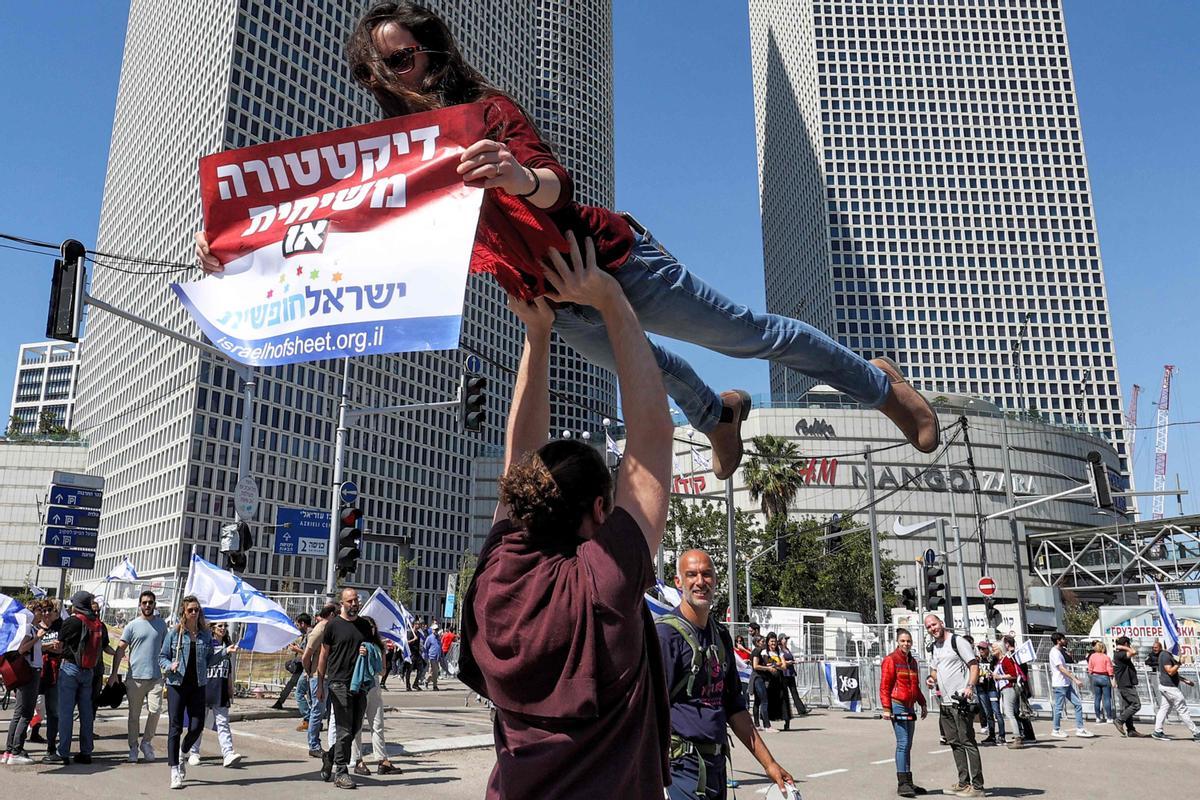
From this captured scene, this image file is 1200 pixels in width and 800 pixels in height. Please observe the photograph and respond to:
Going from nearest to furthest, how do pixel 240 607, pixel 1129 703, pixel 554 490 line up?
pixel 554 490 < pixel 240 607 < pixel 1129 703

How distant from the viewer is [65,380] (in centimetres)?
17325

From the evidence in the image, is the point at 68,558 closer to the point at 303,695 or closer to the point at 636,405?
the point at 303,695

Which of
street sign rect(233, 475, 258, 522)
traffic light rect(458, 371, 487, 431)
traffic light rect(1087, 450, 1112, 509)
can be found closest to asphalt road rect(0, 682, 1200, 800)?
street sign rect(233, 475, 258, 522)

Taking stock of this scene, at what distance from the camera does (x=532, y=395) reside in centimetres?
296

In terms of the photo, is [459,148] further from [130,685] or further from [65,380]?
[65,380]

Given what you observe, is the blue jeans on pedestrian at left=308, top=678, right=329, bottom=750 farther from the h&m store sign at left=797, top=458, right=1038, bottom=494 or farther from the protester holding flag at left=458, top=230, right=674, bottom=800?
the h&m store sign at left=797, top=458, right=1038, bottom=494

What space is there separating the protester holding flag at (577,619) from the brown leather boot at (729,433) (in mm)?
2328

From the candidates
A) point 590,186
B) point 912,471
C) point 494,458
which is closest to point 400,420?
point 494,458

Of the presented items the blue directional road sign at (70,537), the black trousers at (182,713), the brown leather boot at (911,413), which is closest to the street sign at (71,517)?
the blue directional road sign at (70,537)

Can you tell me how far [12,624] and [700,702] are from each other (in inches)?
375

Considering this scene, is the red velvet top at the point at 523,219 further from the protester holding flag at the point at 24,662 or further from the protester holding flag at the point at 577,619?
the protester holding flag at the point at 24,662

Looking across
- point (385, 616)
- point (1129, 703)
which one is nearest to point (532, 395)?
point (385, 616)

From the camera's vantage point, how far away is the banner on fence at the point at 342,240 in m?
2.78

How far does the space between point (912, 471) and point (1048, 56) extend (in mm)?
87739
